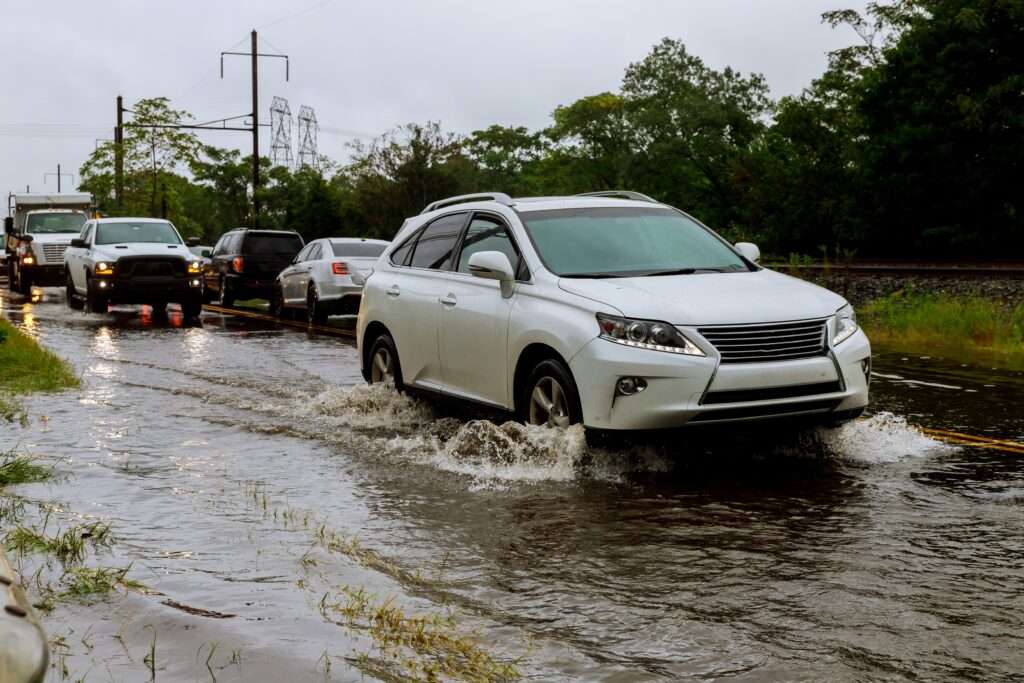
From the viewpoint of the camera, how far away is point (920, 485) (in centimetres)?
719

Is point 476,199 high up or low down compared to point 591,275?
up

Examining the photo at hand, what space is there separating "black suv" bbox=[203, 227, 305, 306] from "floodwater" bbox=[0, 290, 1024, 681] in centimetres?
1781

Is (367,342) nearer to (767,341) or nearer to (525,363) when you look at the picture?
(525,363)

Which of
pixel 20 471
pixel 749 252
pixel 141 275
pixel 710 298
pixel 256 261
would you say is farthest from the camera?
pixel 256 261

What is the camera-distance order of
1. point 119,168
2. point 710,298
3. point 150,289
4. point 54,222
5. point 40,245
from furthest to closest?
1. point 119,168
2. point 54,222
3. point 40,245
4. point 150,289
5. point 710,298

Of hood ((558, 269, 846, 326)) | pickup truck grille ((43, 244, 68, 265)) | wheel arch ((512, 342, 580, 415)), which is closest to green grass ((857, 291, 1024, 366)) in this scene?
hood ((558, 269, 846, 326))

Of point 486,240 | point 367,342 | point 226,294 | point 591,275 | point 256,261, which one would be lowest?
point 226,294

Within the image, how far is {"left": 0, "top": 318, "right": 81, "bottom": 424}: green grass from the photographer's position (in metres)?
10.4

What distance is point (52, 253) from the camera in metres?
33.2

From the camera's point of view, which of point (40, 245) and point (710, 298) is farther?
point (40, 245)

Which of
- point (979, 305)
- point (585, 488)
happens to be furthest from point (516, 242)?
point (979, 305)

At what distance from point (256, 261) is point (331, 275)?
6.91m

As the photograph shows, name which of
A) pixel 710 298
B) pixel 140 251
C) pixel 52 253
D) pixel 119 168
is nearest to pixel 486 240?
pixel 710 298

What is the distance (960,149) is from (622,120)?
38.0 metres
